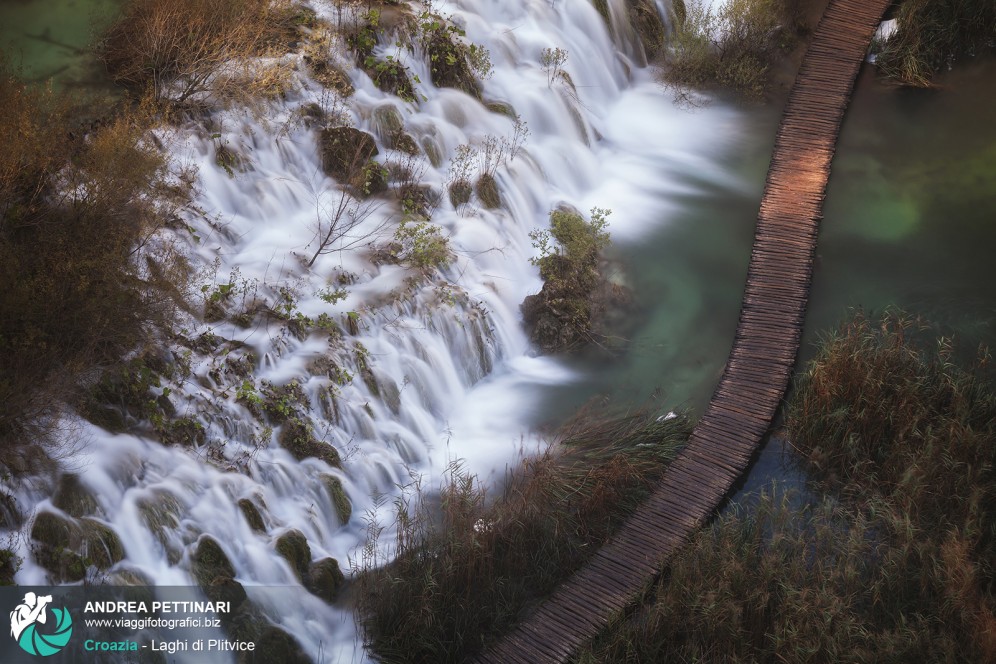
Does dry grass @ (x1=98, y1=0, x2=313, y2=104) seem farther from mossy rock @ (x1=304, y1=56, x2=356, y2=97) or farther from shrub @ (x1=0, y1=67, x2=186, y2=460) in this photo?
shrub @ (x1=0, y1=67, x2=186, y2=460)

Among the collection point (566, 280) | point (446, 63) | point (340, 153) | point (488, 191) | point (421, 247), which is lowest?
point (421, 247)

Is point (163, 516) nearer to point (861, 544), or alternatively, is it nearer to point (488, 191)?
point (488, 191)

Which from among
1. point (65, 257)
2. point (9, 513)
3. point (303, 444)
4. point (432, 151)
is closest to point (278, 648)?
point (303, 444)

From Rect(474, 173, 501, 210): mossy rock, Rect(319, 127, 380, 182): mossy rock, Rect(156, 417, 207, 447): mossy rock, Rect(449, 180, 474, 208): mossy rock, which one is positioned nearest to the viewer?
Rect(156, 417, 207, 447): mossy rock

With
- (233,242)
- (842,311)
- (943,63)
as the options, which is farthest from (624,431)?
(943,63)

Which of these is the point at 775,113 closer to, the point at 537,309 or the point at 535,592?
the point at 537,309

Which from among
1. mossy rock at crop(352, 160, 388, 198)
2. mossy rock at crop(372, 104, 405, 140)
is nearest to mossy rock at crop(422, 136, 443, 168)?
mossy rock at crop(372, 104, 405, 140)

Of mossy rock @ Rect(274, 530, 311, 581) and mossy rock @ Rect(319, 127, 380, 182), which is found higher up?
mossy rock @ Rect(319, 127, 380, 182)
